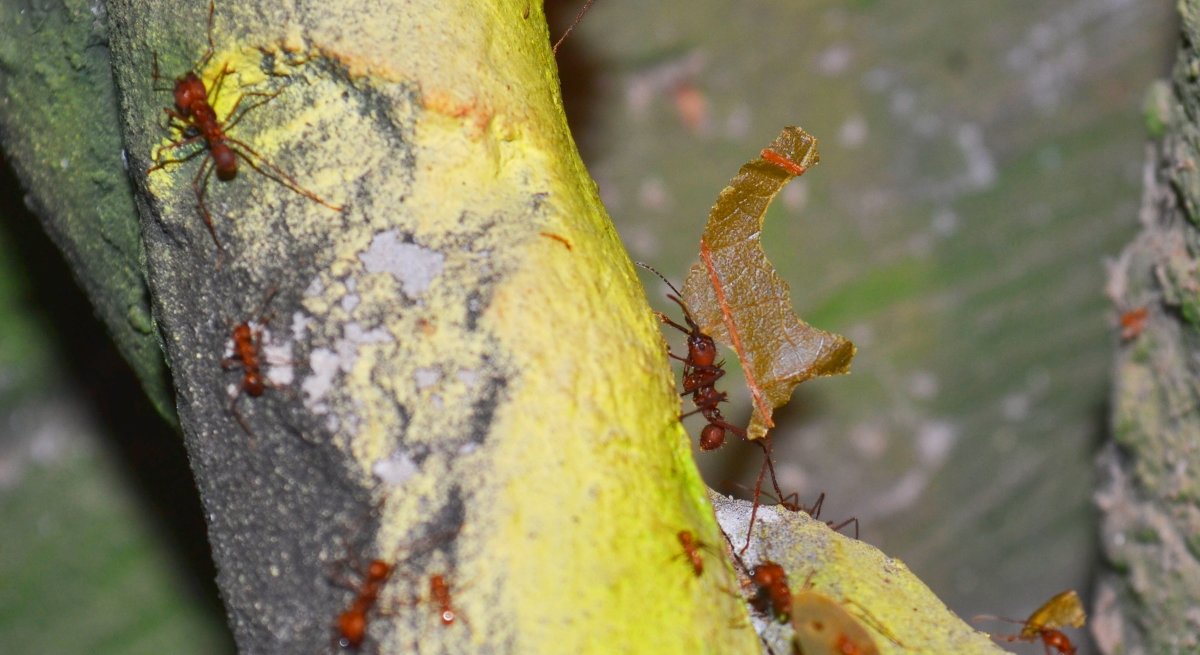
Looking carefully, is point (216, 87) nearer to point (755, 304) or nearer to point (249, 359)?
point (249, 359)

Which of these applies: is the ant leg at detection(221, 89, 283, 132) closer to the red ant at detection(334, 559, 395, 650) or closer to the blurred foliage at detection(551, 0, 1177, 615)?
the red ant at detection(334, 559, 395, 650)

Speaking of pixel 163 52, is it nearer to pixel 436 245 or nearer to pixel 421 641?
pixel 436 245

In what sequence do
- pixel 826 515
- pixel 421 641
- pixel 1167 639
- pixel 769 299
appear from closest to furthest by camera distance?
pixel 421 641 < pixel 769 299 < pixel 1167 639 < pixel 826 515

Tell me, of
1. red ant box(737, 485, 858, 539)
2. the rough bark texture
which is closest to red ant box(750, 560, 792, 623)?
red ant box(737, 485, 858, 539)

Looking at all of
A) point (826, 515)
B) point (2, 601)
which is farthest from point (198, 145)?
point (826, 515)

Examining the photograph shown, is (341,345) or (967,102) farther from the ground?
(967,102)

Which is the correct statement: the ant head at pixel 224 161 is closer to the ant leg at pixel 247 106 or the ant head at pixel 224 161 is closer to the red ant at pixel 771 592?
the ant leg at pixel 247 106
